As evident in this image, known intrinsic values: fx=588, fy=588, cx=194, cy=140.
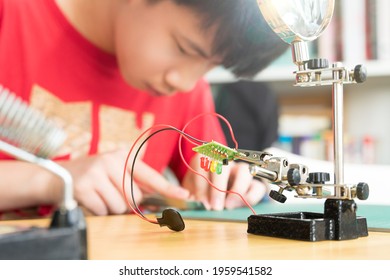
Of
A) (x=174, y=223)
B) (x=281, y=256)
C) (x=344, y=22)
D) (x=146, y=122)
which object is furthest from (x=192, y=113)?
(x=281, y=256)

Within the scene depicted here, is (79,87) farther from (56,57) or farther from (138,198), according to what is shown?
(138,198)

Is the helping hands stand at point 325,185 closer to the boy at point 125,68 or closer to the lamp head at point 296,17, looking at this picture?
the lamp head at point 296,17

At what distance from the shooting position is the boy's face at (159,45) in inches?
42.3

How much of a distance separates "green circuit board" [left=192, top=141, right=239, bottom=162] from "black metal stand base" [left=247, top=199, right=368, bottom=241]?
3.0 inches

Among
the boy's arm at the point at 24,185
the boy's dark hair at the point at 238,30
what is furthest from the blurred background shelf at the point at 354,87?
the boy's arm at the point at 24,185

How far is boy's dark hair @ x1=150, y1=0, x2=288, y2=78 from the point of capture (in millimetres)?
962

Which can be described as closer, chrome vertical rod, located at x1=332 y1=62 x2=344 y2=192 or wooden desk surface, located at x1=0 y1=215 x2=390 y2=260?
wooden desk surface, located at x1=0 y1=215 x2=390 y2=260

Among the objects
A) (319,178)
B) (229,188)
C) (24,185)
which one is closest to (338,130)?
(319,178)

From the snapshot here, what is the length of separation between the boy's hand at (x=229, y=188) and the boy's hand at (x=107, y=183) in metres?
0.04

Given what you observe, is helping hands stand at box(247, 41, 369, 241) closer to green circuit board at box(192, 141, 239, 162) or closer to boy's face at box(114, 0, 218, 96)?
green circuit board at box(192, 141, 239, 162)

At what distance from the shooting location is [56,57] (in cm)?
114

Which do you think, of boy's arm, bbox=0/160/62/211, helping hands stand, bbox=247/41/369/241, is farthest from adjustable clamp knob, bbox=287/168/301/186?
boy's arm, bbox=0/160/62/211

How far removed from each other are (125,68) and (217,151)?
610mm
